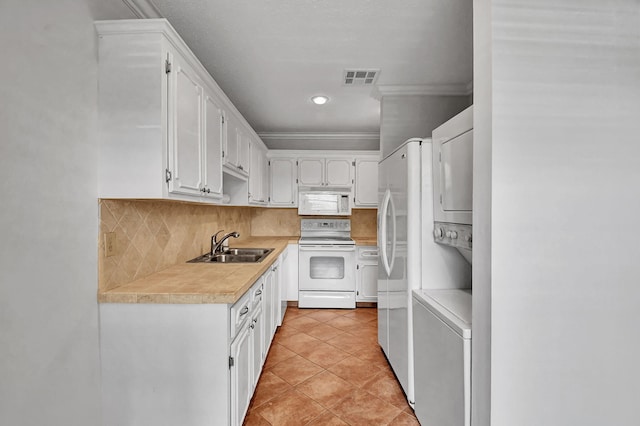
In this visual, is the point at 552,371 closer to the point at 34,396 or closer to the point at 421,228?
the point at 421,228

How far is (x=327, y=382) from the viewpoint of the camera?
2330 millimetres

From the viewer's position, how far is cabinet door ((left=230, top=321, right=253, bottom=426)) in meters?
1.54

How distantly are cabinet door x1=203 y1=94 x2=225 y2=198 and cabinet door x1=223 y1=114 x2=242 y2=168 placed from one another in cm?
13

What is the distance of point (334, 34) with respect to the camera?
1.97 m

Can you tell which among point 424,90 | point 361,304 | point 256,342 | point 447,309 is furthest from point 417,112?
point 361,304

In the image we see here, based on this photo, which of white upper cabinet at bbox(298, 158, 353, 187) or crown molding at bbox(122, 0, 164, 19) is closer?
crown molding at bbox(122, 0, 164, 19)

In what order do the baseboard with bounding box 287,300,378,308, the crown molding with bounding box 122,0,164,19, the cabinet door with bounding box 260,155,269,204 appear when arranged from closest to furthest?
the crown molding with bounding box 122,0,164,19, the cabinet door with bounding box 260,155,269,204, the baseboard with bounding box 287,300,378,308

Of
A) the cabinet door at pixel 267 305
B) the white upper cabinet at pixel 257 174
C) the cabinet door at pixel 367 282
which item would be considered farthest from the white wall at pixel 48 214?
the cabinet door at pixel 367 282

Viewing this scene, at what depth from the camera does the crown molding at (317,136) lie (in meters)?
4.41

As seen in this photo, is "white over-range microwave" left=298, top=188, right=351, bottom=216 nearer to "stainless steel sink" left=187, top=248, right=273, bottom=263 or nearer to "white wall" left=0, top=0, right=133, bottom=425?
"stainless steel sink" left=187, top=248, right=273, bottom=263

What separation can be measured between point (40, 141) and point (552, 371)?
210 cm

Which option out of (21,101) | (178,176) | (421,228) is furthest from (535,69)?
(21,101)

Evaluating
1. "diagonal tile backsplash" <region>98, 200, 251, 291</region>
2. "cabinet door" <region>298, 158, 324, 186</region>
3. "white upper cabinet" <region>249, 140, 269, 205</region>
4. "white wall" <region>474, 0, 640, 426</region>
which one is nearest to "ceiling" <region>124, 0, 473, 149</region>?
"white upper cabinet" <region>249, 140, 269, 205</region>

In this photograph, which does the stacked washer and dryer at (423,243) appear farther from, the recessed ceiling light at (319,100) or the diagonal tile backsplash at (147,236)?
the diagonal tile backsplash at (147,236)
